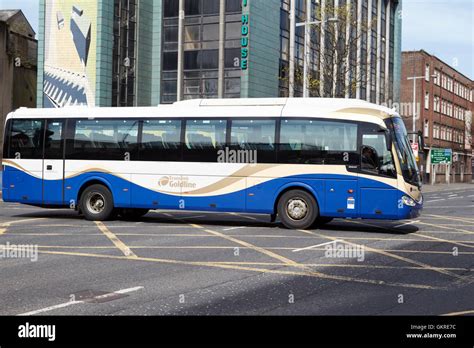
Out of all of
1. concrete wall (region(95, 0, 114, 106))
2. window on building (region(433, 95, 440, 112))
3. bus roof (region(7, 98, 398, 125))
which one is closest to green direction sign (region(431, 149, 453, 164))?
window on building (region(433, 95, 440, 112))

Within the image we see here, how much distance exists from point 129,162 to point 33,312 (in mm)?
10307

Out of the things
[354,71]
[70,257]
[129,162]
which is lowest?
[70,257]

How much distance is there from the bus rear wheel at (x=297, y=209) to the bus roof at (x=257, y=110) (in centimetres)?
198

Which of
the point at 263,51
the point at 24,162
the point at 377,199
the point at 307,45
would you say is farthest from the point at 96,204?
the point at 263,51

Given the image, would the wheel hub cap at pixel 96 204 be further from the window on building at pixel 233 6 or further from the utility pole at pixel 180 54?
the window on building at pixel 233 6

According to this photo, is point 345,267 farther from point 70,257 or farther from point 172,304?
point 70,257

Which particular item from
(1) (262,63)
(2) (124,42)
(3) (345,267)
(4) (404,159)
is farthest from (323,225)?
(2) (124,42)

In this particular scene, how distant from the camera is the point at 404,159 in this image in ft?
47.7

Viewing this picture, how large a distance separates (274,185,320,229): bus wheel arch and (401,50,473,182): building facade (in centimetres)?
4846

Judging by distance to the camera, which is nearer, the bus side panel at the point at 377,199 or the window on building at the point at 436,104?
the bus side panel at the point at 377,199

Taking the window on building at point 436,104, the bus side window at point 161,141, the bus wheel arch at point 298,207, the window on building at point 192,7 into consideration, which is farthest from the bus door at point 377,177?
the window on building at point 436,104

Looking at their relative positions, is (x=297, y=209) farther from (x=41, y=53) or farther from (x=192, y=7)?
(x=41, y=53)

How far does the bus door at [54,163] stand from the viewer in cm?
1709

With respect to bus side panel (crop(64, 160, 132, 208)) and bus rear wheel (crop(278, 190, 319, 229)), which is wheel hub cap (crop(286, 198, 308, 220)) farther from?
bus side panel (crop(64, 160, 132, 208))
